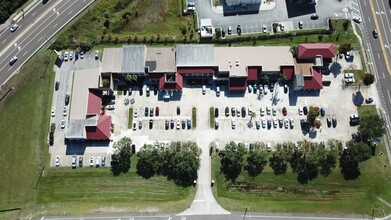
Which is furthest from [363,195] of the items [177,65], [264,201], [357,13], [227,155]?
[177,65]

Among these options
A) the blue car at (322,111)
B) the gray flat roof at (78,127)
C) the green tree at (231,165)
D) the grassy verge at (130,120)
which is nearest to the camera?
the green tree at (231,165)

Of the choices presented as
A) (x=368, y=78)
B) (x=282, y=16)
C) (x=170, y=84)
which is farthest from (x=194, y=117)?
(x=368, y=78)

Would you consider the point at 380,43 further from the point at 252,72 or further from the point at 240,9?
the point at 240,9

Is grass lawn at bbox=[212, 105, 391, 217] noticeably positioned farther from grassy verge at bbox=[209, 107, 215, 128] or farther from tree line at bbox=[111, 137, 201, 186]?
grassy verge at bbox=[209, 107, 215, 128]

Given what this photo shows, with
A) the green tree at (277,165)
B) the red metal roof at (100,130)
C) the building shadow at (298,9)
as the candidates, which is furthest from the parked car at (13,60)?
the building shadow at (298,9)

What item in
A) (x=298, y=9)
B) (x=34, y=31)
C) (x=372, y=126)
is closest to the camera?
(x=372, y=126)

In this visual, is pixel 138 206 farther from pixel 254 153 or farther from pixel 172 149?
pixel 254 153

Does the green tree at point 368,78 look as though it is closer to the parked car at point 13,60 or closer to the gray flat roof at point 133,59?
the gray flat roof at point 133,59
